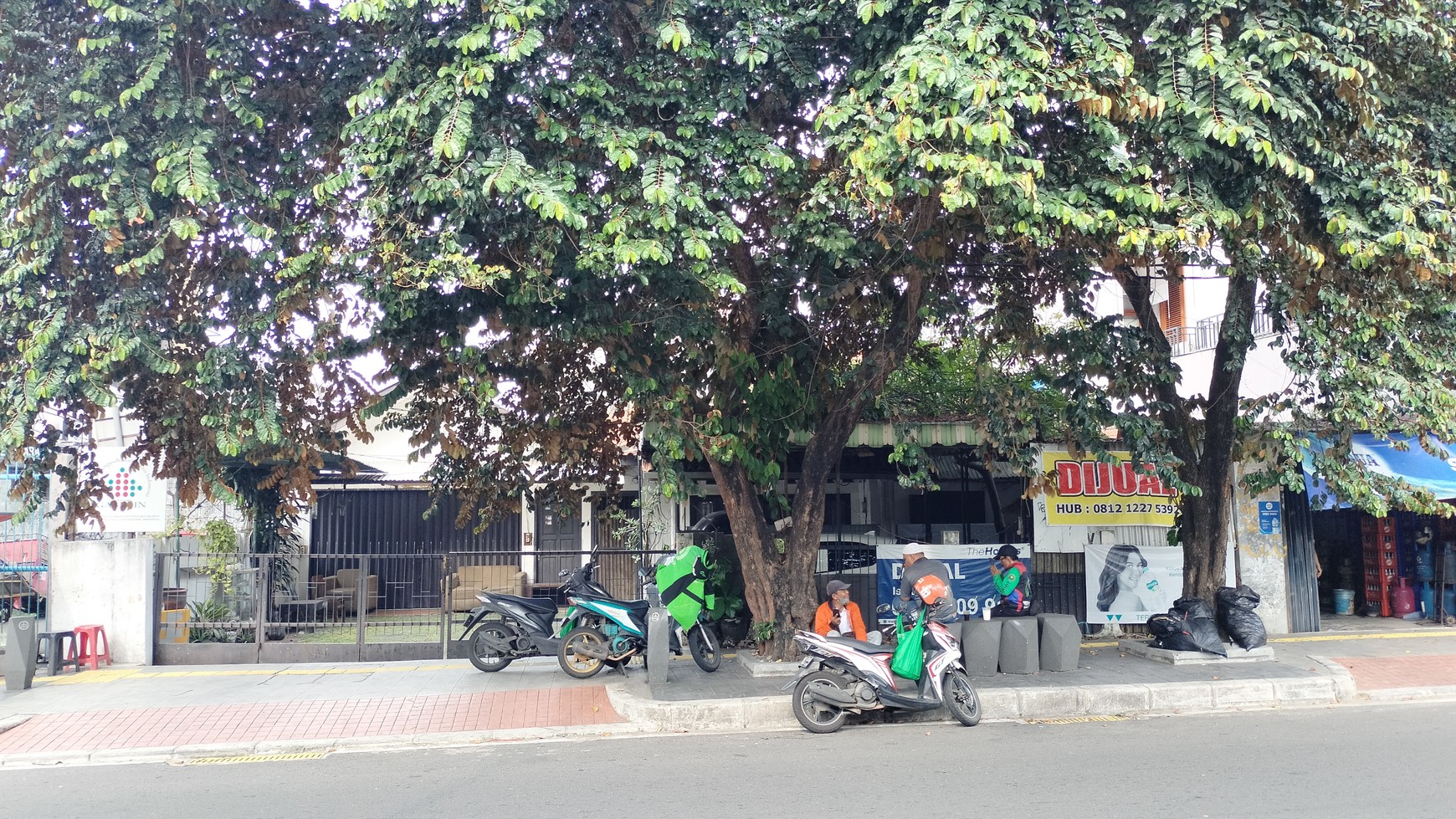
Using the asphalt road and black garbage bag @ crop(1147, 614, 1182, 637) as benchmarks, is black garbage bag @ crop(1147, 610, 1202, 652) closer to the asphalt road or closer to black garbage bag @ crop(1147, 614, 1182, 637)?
black garbage bag @ crop(1147, 614, 1182, 637)

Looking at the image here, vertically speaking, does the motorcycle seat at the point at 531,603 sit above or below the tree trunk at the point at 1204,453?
below

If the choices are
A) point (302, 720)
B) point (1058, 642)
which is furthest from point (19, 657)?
point (1058, 642)

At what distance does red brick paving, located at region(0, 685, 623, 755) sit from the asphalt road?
0.61 metres

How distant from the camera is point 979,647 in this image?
1069cm

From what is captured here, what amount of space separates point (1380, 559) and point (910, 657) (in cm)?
1127

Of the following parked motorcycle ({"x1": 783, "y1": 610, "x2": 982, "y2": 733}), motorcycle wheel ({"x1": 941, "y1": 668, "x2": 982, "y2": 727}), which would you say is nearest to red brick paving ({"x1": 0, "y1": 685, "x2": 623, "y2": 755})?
parked motorcycle ({"x1": 783, "y1": 610, "x2": 982, "y2": 733})

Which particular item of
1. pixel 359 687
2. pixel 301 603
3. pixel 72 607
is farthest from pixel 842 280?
pixel 72 607

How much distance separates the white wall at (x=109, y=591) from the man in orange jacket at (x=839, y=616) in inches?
322

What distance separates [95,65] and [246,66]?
4.22ft

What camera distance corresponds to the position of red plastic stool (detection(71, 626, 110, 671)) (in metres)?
11.9

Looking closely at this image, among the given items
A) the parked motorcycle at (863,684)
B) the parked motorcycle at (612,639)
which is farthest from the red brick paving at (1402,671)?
the parked motorcycle at (612,639)

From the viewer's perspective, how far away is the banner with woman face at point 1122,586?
1371 cm

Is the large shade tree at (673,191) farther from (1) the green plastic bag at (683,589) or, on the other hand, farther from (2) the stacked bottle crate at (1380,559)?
(2) the stacked bottle crate at (1380,559)

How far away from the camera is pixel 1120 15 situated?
27.3ft
